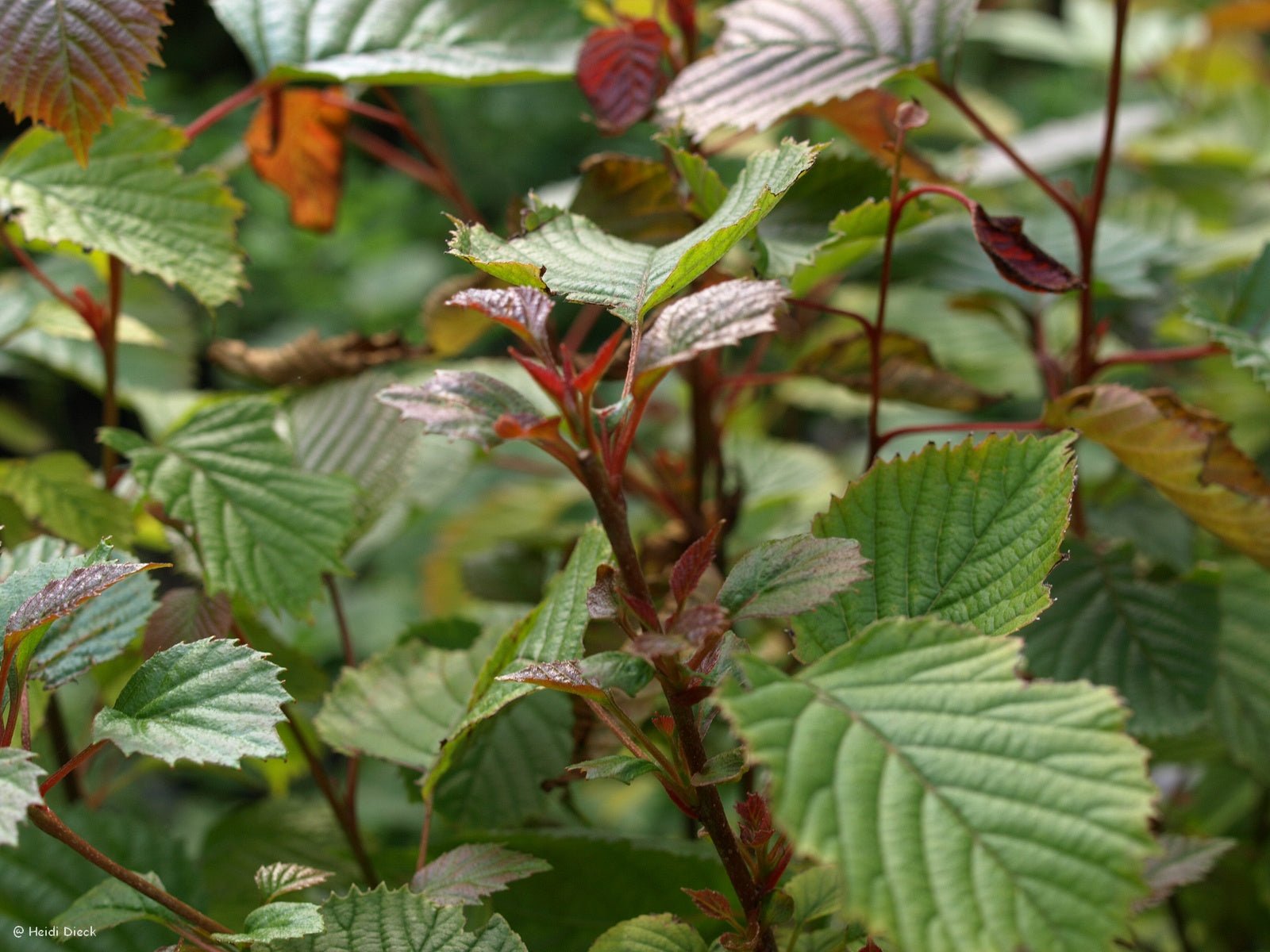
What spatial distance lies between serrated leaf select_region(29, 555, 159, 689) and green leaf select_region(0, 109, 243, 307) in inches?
8.6

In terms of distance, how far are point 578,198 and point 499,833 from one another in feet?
1.44

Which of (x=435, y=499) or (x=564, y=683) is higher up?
(x=564, y=683)

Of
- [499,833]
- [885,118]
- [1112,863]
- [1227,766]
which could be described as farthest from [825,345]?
[1227,766]

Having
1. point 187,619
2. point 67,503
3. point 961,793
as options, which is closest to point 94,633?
point 187,619

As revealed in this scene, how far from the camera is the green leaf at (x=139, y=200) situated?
0.76 meters

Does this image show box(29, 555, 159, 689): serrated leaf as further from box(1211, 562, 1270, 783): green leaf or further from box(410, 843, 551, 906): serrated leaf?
box(1211, 562, 1270, 783): green leaf

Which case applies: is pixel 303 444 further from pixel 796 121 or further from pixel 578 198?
pixel 796 121

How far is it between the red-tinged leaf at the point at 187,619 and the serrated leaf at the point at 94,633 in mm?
71

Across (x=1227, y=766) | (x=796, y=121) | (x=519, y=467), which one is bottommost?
(x=1227, y=766)

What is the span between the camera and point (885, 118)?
0.90m

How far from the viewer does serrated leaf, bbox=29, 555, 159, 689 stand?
23.3 inches

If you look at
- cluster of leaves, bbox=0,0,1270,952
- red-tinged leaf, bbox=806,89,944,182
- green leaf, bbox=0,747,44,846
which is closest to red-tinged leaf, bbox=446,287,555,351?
cluster of leaves, bbox=0,0,1270,952

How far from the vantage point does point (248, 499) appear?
775mm

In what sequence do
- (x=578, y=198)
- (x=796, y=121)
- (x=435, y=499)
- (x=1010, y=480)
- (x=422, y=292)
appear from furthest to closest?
(x=422, y=292)
(x=796, y=121)
(x=435, y=499)
(x=578, y=198)
(x=1010, y=480)
